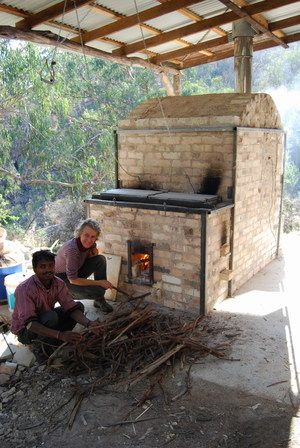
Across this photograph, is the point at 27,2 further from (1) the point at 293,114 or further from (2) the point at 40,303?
(1) the point at 293,114

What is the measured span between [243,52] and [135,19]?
97.6 inches

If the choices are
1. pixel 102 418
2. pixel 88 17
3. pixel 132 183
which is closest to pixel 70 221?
pixel 132 183

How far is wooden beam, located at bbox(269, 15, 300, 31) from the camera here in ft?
23.8

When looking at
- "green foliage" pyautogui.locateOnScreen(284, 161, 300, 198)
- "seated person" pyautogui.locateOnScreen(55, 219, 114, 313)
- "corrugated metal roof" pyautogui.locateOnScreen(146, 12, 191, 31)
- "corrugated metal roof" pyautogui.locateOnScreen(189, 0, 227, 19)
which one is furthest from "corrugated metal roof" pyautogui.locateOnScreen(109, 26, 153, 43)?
"green foliage" pyautogui.locateOnScreen(284, 161, 300, 198)

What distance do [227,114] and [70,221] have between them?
8420mm

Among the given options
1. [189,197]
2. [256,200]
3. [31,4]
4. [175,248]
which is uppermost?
[31,4]

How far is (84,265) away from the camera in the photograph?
553 cm

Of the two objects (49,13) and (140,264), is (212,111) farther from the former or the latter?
(49,13)

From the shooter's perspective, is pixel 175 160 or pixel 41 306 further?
pixel 175 160

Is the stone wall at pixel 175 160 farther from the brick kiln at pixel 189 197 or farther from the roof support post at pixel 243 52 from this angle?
the roof support post at pixel 243 52

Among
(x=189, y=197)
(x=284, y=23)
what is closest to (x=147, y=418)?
(x=189, y=197)

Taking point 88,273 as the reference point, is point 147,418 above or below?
below

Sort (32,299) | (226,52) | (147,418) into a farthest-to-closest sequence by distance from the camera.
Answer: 1. (226,52)
2. (32,299)
3. (147,418)

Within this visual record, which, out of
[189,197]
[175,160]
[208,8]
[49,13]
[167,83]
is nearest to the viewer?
[49,13]
